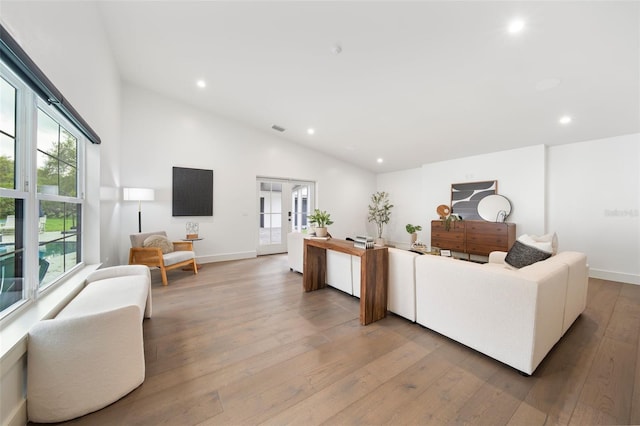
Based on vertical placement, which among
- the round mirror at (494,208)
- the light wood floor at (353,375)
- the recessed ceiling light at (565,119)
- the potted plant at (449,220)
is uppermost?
the recessed ceiling light at (565,119)

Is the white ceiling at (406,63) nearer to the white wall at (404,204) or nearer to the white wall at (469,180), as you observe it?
the white wall at (469,180)

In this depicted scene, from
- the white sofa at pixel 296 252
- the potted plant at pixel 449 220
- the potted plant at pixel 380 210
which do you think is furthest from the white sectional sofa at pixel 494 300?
the potted plant at pixel 380 210

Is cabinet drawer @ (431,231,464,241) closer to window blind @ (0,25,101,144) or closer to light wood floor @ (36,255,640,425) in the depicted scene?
light wood floor @ (36,255,640,425)

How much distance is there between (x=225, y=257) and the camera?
198 inches

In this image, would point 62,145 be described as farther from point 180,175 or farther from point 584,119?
point 584,119

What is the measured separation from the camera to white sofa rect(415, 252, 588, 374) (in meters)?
1.55

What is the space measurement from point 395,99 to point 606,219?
379 centimetres

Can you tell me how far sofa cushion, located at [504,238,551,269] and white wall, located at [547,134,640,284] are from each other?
8.38ft

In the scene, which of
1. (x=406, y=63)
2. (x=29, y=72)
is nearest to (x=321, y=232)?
(x=406, y=63)

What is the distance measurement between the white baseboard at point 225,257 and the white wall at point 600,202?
587cm

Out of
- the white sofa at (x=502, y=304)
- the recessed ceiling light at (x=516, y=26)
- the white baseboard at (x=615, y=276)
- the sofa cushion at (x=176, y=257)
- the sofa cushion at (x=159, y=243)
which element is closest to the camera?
the white sofa at (x=502, y=304)

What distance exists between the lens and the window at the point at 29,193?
1.41 meters

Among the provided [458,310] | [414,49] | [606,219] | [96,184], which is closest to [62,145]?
[96,184]

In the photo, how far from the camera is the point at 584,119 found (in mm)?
3281
